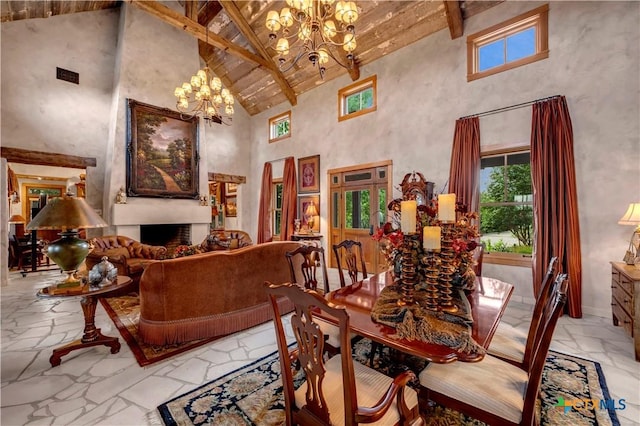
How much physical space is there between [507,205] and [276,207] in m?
5.45

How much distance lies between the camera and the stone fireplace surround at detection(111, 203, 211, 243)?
17.9 ft

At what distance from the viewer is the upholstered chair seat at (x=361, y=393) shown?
3.52 ft

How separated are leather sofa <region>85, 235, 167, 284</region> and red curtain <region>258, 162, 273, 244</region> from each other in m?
2.91

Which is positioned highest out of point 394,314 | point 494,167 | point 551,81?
point 551,81

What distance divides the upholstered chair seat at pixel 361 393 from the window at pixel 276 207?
632 centimetres

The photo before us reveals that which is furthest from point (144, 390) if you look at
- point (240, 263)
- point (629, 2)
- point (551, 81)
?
point (629, 2)

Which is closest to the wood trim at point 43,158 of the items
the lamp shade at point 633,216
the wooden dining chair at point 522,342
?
the wooden dining chair at point 522,342

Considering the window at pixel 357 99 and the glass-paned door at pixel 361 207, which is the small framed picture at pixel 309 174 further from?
the window at pixel 357 99

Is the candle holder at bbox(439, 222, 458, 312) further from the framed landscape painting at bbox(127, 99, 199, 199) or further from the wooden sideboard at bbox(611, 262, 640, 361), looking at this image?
the framed landscape painting at bbox(127, 99, 199, 199)

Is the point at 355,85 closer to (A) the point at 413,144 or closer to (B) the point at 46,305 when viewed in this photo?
(A) the point at 413,144

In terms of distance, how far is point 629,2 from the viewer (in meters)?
3.08

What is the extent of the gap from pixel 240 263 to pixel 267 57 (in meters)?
5.25

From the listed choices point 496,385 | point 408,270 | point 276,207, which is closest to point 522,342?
point 496,385

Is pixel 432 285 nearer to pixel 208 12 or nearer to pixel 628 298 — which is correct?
pixel 628 298
